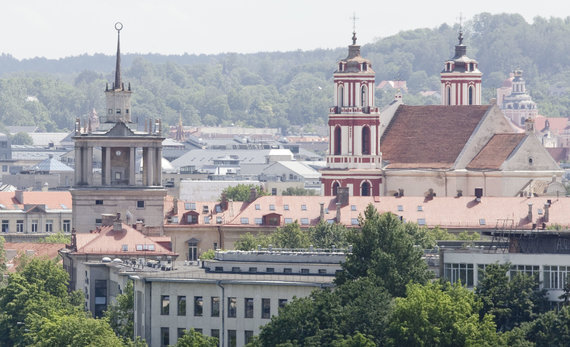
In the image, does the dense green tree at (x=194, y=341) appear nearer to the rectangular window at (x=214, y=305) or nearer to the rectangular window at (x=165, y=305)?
the rectangular window at (x=214, y=305)

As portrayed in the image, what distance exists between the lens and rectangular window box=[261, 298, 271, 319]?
4860 inches

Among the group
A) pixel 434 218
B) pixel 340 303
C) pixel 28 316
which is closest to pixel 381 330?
pixel 340 303

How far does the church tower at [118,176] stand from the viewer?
176 meters

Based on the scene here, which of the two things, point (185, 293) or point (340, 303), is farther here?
point (185, 293)

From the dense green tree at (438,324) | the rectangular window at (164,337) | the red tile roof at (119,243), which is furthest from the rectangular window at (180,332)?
the red tile roof at (119,243)

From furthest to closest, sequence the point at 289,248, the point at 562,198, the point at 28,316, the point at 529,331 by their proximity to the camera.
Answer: the point at 562,198 < the point at 289,248 < the point at 28,316 < the point at 529,331

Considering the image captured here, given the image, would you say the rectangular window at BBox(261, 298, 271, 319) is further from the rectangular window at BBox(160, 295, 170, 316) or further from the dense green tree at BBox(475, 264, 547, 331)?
the dense green tree at BBox(475, 264, 547, 331)

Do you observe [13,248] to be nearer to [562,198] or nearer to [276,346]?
[562,198]

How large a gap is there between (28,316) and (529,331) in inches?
1525

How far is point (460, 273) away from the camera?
117312mm

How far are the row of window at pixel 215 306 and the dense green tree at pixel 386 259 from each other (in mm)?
4950

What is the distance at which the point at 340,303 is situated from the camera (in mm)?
112688

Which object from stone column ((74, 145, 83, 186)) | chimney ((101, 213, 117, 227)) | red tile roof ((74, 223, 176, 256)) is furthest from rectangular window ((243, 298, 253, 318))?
stone column ((74, 145, 83, 186))

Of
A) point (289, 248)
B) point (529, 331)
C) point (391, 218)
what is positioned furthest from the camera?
point (289, 248)
